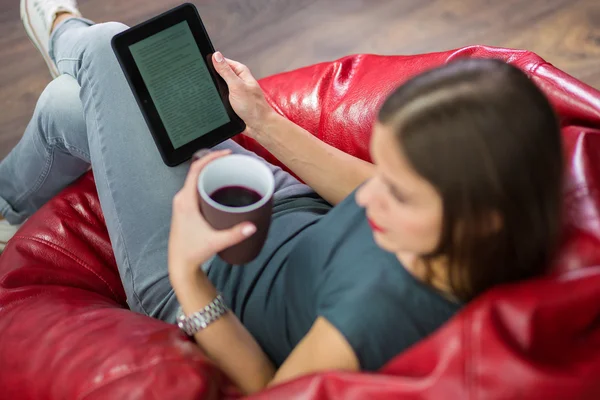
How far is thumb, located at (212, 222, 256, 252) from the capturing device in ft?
2.29

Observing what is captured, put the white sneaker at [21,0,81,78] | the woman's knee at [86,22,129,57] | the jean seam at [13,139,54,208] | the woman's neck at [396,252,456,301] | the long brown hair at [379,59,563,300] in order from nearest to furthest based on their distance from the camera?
the long brown hair at [379,59,563,300]
the woman's neck at [396,252,456,301]
the woman's knee at [86,22,129,57]
the jean seam at [13,139,54,208]
the white sneaker at [21,0,81,78]

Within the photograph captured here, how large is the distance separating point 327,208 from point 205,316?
329mm

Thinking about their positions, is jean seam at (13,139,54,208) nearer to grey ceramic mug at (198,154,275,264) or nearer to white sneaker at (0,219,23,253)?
white sneaker at (0,219,23,253)

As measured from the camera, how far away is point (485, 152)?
0.54 m

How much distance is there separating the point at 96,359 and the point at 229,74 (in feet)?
1.55

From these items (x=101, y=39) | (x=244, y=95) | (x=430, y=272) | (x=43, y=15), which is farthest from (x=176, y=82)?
(x=43, y=15)

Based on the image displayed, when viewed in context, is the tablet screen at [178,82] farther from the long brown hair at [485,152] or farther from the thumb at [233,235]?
the long brown hair at [485,152]

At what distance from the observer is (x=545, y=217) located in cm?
58

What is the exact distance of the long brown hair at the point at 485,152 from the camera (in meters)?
0.54

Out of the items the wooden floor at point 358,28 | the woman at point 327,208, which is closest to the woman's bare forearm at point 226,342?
the woman at point 327,208

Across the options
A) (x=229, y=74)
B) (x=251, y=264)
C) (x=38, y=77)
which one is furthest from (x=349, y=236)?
(x=38, y=77)

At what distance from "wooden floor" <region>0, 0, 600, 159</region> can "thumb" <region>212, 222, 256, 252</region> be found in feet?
3.76

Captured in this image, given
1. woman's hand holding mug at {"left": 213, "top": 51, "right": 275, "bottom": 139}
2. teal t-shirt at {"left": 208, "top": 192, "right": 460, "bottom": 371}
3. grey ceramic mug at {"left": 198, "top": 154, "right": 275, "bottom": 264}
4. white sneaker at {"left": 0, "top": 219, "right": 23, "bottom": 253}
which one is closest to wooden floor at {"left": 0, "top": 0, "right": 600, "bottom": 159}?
white sneaker at {"left": 0, "top": 219, "right": 23, "bottom": 253}

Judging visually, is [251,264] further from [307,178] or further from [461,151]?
[461,151]
